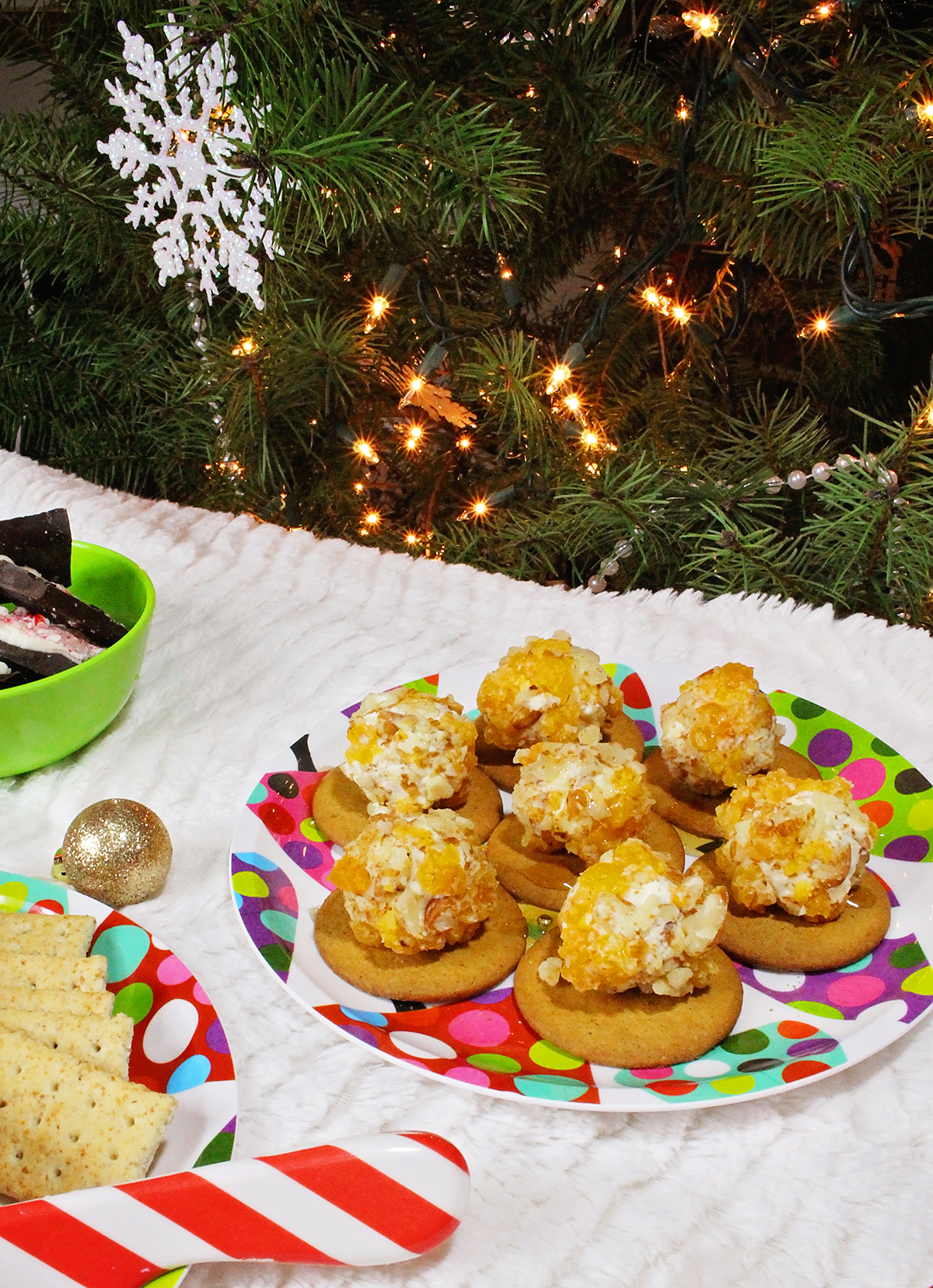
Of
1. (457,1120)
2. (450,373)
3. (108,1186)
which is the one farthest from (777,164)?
(108,1186)

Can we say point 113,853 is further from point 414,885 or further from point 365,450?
point 365,450

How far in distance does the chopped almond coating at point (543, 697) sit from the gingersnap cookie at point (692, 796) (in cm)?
7

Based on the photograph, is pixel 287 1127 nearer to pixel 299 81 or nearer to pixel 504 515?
pixel 299 81

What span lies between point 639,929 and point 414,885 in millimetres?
146

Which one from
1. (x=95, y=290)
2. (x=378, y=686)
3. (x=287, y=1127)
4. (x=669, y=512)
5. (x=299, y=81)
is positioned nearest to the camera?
(x=287, y=1127)

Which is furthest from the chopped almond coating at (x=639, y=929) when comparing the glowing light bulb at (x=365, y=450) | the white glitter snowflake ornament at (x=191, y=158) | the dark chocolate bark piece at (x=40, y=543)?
the glowing light bulb at (x=365, y=450)

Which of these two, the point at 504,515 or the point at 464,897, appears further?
the point at 504,515

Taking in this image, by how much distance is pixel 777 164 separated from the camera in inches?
40.6

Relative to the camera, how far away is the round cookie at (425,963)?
71cm

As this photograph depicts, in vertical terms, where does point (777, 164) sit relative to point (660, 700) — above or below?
above

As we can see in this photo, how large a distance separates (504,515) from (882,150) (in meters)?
0.65

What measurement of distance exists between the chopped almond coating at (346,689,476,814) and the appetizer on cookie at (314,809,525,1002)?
0.08 m

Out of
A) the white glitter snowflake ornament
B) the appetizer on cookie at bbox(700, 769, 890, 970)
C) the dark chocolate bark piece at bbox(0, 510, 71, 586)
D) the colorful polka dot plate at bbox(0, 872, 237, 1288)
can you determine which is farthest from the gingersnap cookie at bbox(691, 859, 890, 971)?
the white glitter snowflake ornament

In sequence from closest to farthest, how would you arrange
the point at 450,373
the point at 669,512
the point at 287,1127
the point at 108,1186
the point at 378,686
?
the point at 108,1186 < the point at 287,1127 < the point at 378,686 < the point at 669,512 < the point at 450,373
